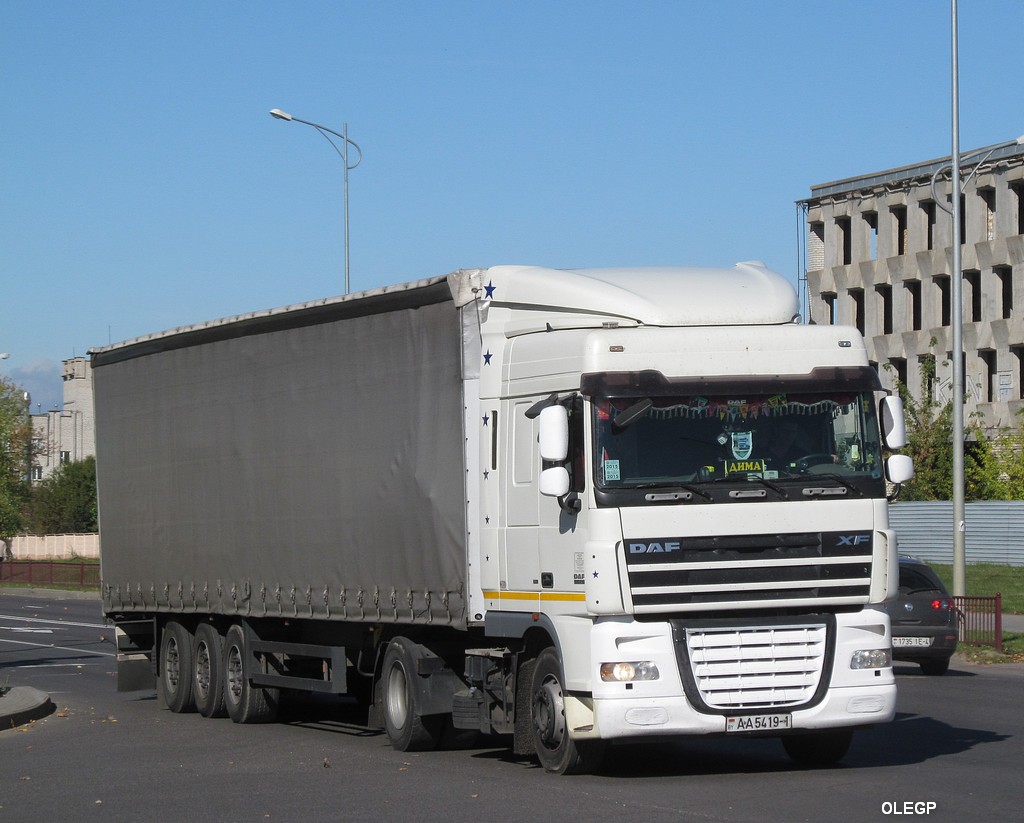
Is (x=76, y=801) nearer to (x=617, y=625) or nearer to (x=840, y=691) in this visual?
(x=617, y=625)

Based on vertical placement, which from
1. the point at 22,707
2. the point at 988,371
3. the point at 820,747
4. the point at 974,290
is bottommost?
the point at 22,707

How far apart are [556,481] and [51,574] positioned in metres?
57.2

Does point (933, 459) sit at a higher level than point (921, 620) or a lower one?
higher

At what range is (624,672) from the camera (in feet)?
36.1

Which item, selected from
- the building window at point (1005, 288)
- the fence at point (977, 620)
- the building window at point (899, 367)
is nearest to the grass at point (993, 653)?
the fence at point (977, 620)

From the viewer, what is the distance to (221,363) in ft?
56.9

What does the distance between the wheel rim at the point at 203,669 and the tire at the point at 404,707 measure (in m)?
4.20

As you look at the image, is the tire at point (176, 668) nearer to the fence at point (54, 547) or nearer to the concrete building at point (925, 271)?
the concrete building at point (925, 271)

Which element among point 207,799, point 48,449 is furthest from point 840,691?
point 48,449

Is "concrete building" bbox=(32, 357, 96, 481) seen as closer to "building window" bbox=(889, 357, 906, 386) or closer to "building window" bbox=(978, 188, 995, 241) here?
"building window" bbox=(889, 357, 906, 386)

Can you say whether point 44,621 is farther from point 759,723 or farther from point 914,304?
point 914,304

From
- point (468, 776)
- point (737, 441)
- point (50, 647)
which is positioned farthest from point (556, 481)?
point (50, 647)

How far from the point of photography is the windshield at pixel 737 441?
445 inches

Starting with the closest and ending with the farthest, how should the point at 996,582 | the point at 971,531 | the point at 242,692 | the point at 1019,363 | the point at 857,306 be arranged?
1. the point at 242,692
2. the point at 996,582
3. the point at 971,531
4. the point at 1019,363
5. the point at 857,306
